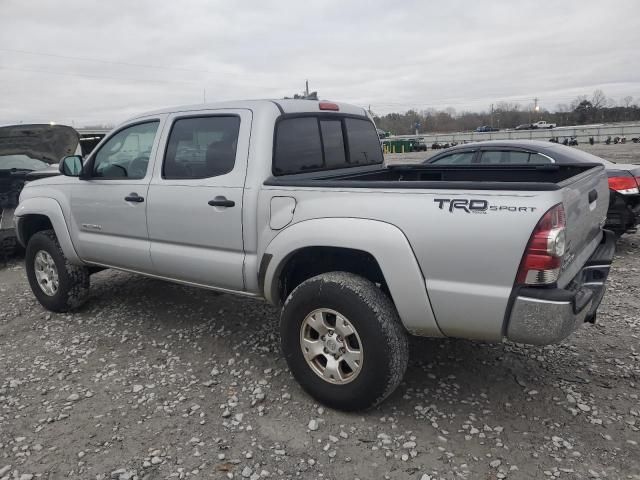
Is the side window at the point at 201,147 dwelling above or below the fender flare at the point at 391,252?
above

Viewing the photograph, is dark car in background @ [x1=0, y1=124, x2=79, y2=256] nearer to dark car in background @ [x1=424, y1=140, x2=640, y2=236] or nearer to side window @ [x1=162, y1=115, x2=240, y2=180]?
side window @ [x1=162, y1=115, x2=240, y2=180]

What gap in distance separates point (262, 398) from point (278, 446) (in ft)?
1.73

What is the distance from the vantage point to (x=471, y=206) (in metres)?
2.51

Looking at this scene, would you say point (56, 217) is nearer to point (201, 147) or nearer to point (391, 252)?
point (201, 147)

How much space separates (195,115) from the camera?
386cm

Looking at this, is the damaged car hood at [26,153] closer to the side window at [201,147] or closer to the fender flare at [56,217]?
the fender flare at [56,217]

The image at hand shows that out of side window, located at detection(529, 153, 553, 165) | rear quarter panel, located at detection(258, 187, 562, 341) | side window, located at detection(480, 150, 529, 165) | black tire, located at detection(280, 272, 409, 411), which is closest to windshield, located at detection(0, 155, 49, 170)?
black tire, located at detection(280, 272, 409, 411)

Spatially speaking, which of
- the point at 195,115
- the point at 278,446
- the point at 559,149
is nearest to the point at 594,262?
the point at 278,446

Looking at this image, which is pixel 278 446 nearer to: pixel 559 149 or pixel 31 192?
pixel 31 192

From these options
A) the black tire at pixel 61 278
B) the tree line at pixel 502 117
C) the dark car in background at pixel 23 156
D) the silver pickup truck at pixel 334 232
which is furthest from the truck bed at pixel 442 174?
the tree line at pixel 502 117

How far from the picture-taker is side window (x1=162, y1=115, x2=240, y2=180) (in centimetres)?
359

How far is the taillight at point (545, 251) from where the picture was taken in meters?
2.37

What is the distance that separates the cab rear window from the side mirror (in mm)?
2159

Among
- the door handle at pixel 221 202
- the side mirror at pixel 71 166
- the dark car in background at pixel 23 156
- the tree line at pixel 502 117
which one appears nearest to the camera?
the door handle at pixel 221 202
